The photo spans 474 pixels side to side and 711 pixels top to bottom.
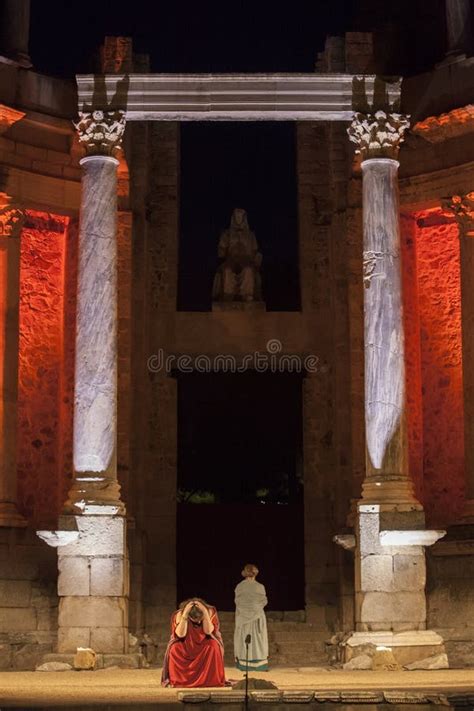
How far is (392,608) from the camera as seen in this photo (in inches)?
950

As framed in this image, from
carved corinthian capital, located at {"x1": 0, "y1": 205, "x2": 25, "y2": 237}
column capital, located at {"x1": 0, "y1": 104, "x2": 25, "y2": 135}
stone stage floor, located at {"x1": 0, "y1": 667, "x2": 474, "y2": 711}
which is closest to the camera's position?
stone stage floor, located at {"x1": 0, "y1": 667, "x2": 474, "y2": 711}

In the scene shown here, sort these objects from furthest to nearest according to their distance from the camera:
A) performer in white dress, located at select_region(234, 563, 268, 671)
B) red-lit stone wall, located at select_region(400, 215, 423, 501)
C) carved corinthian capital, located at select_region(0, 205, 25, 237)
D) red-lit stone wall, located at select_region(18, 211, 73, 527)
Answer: red-lit stone wall, located at select_region(400, 215, 423, 501) < red-lit stone wall, located at select_region(18, 211, 73, 527) < carved corinthian capital, located at select_region(0, 205, 25, 237) < performer in white dress, located at select_region(234, 563, 268, 671)

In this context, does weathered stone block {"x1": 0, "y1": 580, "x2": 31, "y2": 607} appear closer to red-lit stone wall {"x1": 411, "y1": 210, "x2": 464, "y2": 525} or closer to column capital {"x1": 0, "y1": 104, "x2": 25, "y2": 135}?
red-lit stone wall {"x1": 411, "y1": 210, "x2": 464, "y2": 525}

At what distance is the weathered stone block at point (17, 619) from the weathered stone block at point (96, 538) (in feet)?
7.99

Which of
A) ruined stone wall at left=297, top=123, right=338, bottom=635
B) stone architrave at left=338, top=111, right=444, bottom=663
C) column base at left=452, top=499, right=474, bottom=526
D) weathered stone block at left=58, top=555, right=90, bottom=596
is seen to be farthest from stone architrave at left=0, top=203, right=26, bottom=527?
column base at left=452, top=499, right=474, bottom=526

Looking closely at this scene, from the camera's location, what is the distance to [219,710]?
16.5 metres

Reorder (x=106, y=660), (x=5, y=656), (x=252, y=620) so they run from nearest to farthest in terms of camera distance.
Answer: (x=252, y=620), (x=106, y=660), (x=5, y=656)

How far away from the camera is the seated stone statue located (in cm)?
3117

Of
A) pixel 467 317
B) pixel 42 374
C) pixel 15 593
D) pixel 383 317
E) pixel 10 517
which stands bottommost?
pixel 15 593

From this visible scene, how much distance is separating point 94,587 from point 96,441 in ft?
8.80

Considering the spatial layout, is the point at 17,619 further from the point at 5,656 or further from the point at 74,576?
the point at 74,576

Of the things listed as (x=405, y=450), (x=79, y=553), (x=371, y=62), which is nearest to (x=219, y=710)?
(x=79, y=553)

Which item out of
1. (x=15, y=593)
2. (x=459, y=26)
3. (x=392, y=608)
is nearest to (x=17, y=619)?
(x=15, y=593)

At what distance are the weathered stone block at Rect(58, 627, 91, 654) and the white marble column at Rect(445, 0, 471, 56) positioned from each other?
14.3 m
